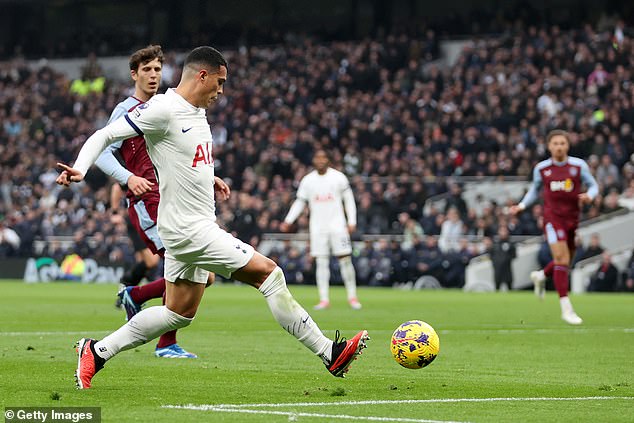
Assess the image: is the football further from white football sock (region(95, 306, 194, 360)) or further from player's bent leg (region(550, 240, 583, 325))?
player's bent leg (region(550, 240, 583, 325))

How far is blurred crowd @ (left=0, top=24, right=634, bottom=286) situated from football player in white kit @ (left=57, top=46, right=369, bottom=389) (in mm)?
22844

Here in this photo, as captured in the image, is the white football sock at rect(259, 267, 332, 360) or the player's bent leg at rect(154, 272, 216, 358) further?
the player's bent leg at rect(154, 272, 216, 358)

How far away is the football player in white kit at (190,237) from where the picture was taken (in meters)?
8.41

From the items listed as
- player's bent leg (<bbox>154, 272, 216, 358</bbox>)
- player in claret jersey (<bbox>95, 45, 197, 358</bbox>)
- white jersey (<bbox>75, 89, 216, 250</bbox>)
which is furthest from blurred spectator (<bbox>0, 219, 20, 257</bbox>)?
white jersey (<bbox>75, 89, 216, 250</bbox>)

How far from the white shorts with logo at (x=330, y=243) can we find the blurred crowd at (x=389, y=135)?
1060cm

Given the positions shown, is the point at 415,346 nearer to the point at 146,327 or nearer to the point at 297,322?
the point at 297,322

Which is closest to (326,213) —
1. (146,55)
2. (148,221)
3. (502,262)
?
(148,221)

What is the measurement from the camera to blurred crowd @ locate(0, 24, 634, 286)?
32.3 meters

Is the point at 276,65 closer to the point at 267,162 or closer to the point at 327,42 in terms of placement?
the point at 327,42

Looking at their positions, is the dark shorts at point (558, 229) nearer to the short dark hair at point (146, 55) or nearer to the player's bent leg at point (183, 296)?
the short dark hair at point (146, 55)

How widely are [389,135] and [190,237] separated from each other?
28.9 metres

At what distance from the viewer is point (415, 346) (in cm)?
909

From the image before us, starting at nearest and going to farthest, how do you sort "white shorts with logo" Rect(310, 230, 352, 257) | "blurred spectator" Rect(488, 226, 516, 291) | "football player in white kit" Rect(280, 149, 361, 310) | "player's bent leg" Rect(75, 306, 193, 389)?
"player's bent leg" Rect(75, 306, 193, 389) < "football player in white kit" Rect(280, 149, 361, 310) < "white shorts with logo" Rect(310, 230, 352, 257) < "blurred spectator" Rect(488, 226, 516, 291)

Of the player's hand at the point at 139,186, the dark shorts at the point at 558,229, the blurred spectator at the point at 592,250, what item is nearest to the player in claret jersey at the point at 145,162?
the player's hand at the point at 139,186
